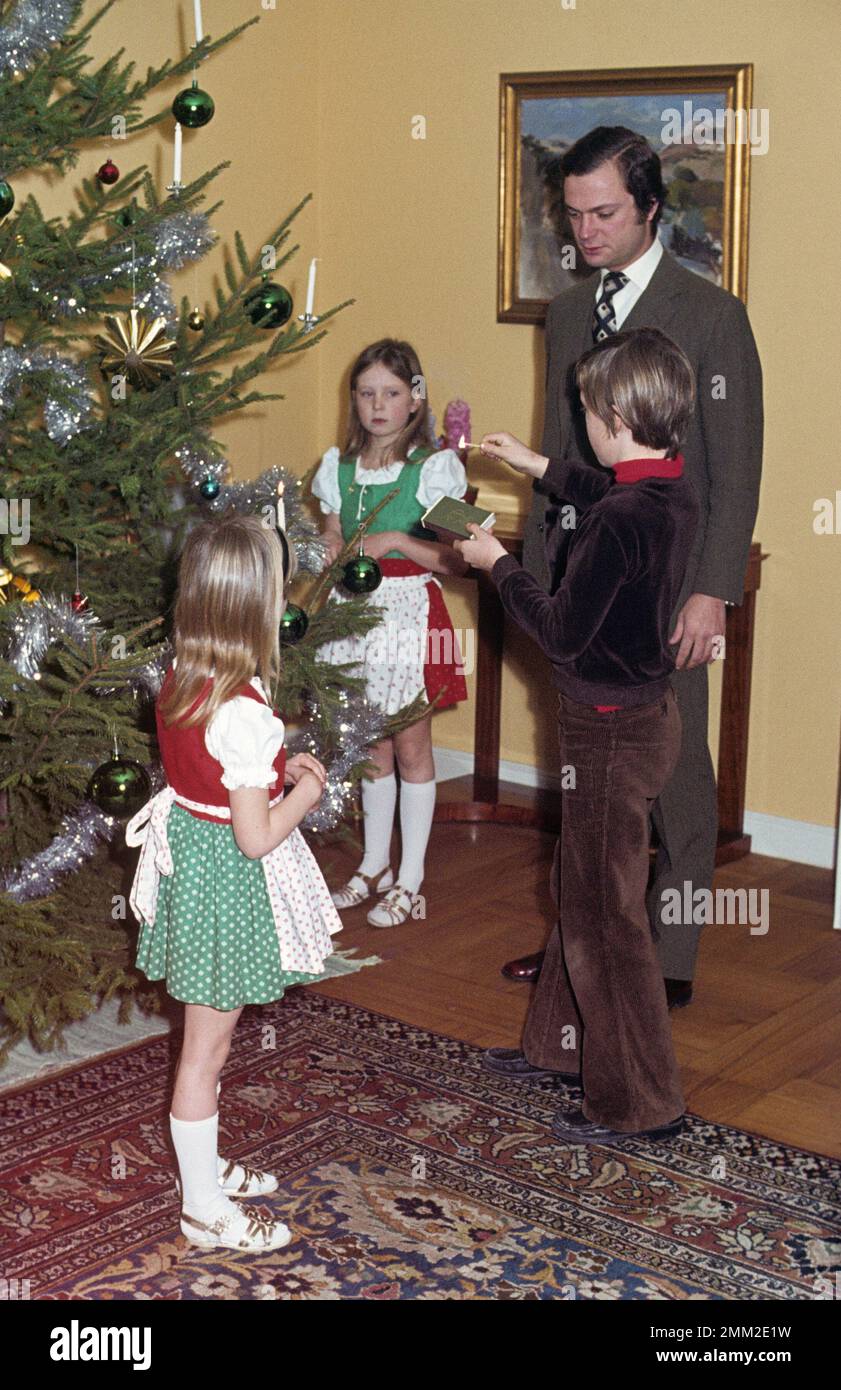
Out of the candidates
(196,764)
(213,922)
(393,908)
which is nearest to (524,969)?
(393,908)

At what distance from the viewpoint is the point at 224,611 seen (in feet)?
7.73

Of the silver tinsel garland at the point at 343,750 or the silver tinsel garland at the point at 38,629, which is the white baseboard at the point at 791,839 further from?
the silver tinsel garland at the point at 38,629

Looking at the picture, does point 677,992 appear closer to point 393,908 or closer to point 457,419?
point 393,908

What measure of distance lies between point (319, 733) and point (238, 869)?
112 centimetres

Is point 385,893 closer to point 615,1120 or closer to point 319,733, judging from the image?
point 319,733

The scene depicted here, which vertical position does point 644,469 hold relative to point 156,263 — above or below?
below

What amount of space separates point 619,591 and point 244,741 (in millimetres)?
714

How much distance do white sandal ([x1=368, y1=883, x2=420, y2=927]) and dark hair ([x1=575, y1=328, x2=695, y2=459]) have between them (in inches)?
65.2

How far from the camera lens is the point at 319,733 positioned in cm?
353

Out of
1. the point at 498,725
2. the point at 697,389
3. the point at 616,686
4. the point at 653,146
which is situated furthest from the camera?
the point at 498,725

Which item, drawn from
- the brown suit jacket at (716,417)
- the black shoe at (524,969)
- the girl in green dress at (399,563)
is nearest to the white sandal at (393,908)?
the girl in green dress at (399,563)

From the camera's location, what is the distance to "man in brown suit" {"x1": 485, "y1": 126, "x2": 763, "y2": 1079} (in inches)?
127

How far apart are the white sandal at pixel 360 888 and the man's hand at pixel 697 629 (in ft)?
4.04

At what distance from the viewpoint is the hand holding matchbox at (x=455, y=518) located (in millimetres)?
2811
